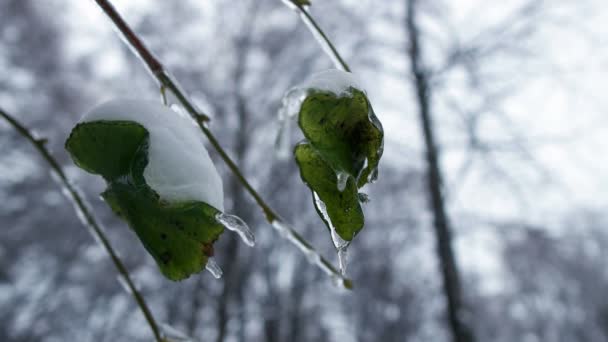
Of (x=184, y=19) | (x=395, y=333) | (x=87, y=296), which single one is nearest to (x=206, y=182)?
(x=184, y=19)

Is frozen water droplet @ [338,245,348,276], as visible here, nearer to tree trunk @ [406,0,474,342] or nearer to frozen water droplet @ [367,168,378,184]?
frozen water droplet @ [367,168,378,184]

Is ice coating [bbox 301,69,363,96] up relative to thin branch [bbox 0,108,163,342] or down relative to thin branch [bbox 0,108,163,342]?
up

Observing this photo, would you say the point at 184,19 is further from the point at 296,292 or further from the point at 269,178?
the point at 296,292

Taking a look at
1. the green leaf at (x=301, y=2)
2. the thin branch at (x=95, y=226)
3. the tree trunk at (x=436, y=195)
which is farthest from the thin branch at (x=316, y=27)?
the tree trunk at (x=436, y=195)

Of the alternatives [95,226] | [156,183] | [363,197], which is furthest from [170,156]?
[95,226]

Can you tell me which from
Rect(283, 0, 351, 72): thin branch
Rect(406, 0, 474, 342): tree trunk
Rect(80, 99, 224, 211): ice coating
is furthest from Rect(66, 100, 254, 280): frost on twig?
Rect(406, 0, 474, 342): tree trunk

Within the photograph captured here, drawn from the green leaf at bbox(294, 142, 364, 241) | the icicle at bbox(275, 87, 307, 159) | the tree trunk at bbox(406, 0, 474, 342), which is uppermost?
the icicle at bbox(275, 87, 307, 159)
